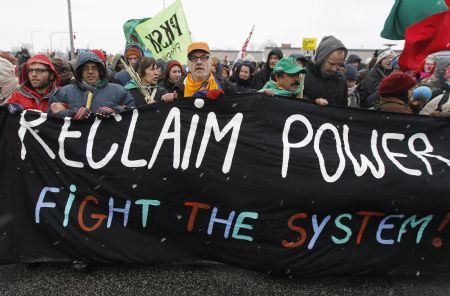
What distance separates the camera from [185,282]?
2.70m

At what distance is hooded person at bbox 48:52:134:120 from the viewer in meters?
3.16

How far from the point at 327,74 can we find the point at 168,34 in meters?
3.02

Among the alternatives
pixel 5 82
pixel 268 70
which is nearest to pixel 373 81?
pixel 268 70

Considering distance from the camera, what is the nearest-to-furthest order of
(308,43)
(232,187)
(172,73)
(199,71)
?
(232,187) → (199,71) → (172,73) → (308,43)

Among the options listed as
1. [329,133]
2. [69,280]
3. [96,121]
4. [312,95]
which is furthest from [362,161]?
[69,280]

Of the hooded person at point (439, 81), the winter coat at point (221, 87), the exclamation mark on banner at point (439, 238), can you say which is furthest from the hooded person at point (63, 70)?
the hooded person at point (439, 81)

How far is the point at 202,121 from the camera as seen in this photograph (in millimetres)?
2762

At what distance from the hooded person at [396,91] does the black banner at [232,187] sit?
247mm


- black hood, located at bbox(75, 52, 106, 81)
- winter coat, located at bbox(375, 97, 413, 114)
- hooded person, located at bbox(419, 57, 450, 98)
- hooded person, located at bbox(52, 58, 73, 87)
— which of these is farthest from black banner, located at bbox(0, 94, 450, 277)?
hooded person, located at bbox(419, 57, 450, 98)

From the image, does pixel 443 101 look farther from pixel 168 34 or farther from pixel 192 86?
pixel 168 34

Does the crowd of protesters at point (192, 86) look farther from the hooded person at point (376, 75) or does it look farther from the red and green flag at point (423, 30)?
the hooded person at point (376, 75)

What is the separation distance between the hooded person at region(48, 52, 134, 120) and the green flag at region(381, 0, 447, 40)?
2541mm

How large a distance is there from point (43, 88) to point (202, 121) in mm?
1624

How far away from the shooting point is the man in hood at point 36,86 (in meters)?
3.24
